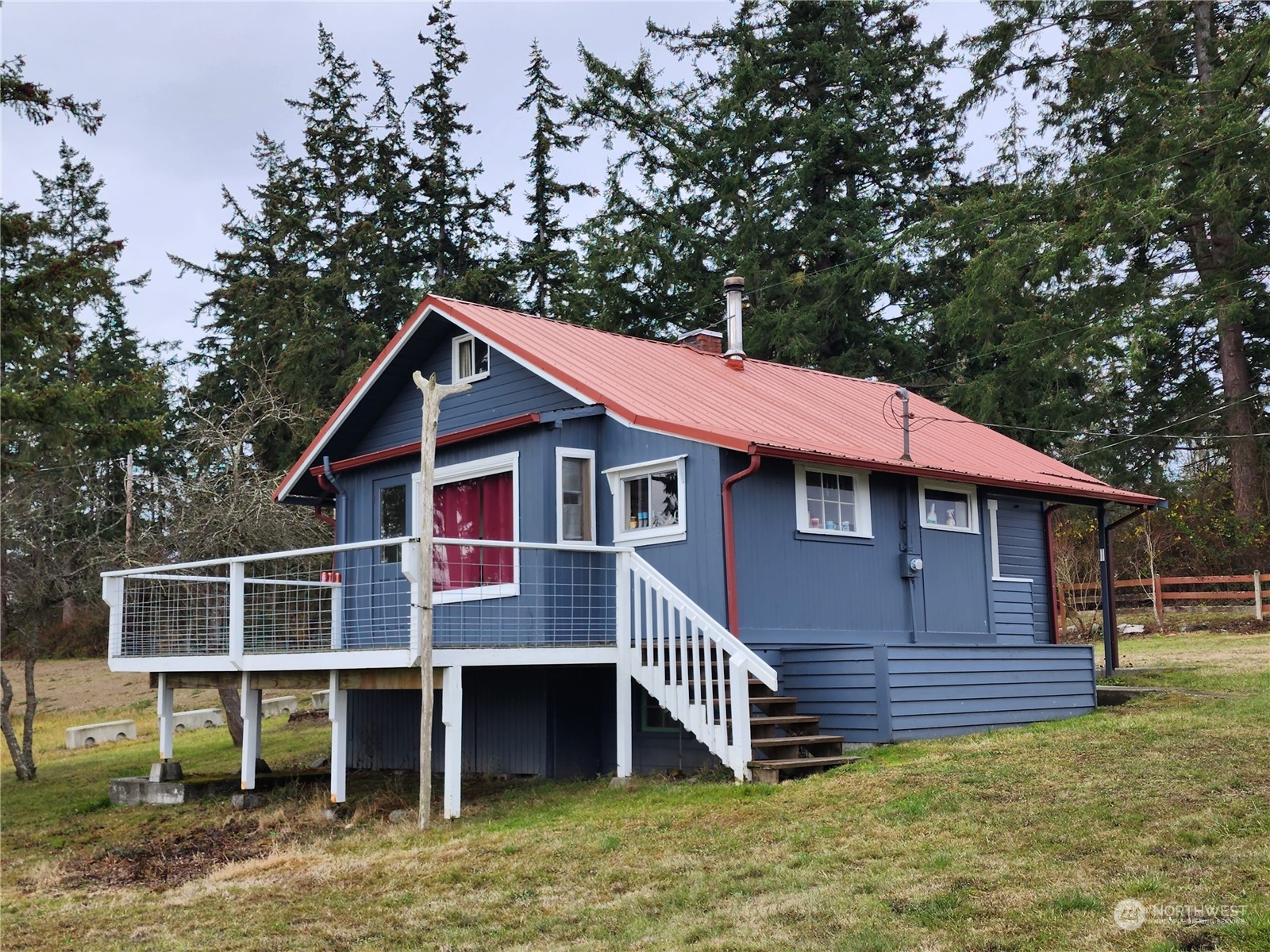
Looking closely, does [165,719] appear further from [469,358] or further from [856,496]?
[856,496]

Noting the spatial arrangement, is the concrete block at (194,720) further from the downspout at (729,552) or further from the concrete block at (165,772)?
the downspout at (729,552)

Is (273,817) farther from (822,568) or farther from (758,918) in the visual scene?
(758,918)

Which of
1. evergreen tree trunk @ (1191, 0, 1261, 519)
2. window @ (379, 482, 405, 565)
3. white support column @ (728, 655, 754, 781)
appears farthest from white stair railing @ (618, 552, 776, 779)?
evergreen tree trunk @ (1191, 0, 1261, 519)

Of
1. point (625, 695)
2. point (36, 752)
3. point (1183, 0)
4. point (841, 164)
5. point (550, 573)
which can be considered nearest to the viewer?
point (625, 695)

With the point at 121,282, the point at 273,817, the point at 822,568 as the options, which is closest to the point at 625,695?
the point at 822,568

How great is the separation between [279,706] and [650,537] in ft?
48.9

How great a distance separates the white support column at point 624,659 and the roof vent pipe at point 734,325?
567cm

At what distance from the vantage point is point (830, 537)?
540 inches

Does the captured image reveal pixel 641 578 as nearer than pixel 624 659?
No

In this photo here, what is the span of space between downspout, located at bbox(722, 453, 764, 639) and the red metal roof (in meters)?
0.44

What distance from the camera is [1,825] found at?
47.1 ft

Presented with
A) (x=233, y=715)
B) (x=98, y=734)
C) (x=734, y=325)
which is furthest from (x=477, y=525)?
(x=98, y=734)

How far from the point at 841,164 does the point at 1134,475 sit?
36.5 feet

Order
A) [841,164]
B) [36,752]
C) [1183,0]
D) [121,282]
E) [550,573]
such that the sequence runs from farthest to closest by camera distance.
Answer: [121,282]
[841,164]
[1183,0]
[36,752]
[550,573]
